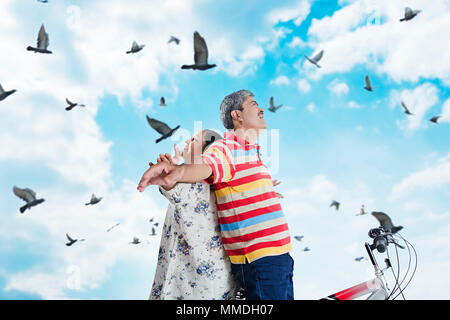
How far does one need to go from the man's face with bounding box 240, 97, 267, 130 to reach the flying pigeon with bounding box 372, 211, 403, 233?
0.86 meters

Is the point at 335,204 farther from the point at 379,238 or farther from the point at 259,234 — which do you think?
the point at 259,234

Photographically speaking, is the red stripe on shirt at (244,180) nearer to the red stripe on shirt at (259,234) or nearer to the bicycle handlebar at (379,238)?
the red stripe on shirt at (259,234)

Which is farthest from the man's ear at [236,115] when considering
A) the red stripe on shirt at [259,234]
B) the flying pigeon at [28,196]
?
the flying pigeon at [28,196]

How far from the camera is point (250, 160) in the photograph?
6.97ft

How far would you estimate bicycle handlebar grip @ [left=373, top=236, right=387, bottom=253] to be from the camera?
2414mm

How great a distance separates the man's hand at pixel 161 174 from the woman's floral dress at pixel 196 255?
49 cm

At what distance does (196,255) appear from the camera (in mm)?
2102

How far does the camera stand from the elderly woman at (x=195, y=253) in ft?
6.84

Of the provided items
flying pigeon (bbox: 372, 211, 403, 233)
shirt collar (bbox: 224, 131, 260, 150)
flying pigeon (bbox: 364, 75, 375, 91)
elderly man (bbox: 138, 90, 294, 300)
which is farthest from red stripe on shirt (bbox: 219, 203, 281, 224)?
flying pigeon (bbox: 364, 75, 375, 91)

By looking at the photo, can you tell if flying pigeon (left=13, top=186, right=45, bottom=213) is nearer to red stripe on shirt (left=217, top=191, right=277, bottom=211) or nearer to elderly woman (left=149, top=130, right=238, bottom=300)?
elderly woman (left=149, top=130, right=238, bottom=300)

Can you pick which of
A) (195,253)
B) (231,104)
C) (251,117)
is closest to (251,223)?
(195,253)

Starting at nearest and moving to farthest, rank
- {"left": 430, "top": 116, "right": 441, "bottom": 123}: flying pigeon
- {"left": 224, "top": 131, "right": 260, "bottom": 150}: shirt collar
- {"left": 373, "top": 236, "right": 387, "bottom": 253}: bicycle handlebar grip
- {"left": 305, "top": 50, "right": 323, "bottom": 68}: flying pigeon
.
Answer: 1. {"left": 224, "top": 131, "right": 260, "bottom": 150}: shirt collar
2. {"left": 373, "top": 236, "right": 387, "bottom": 253}: bicycle handlebar grip
3. {"left": 305, "top": 50, "right": 323, "bottom": 68}: flying pigeon
4. {"left": 430, "top": 116, "right": 441, "bottom": 123}: flying pigeon
